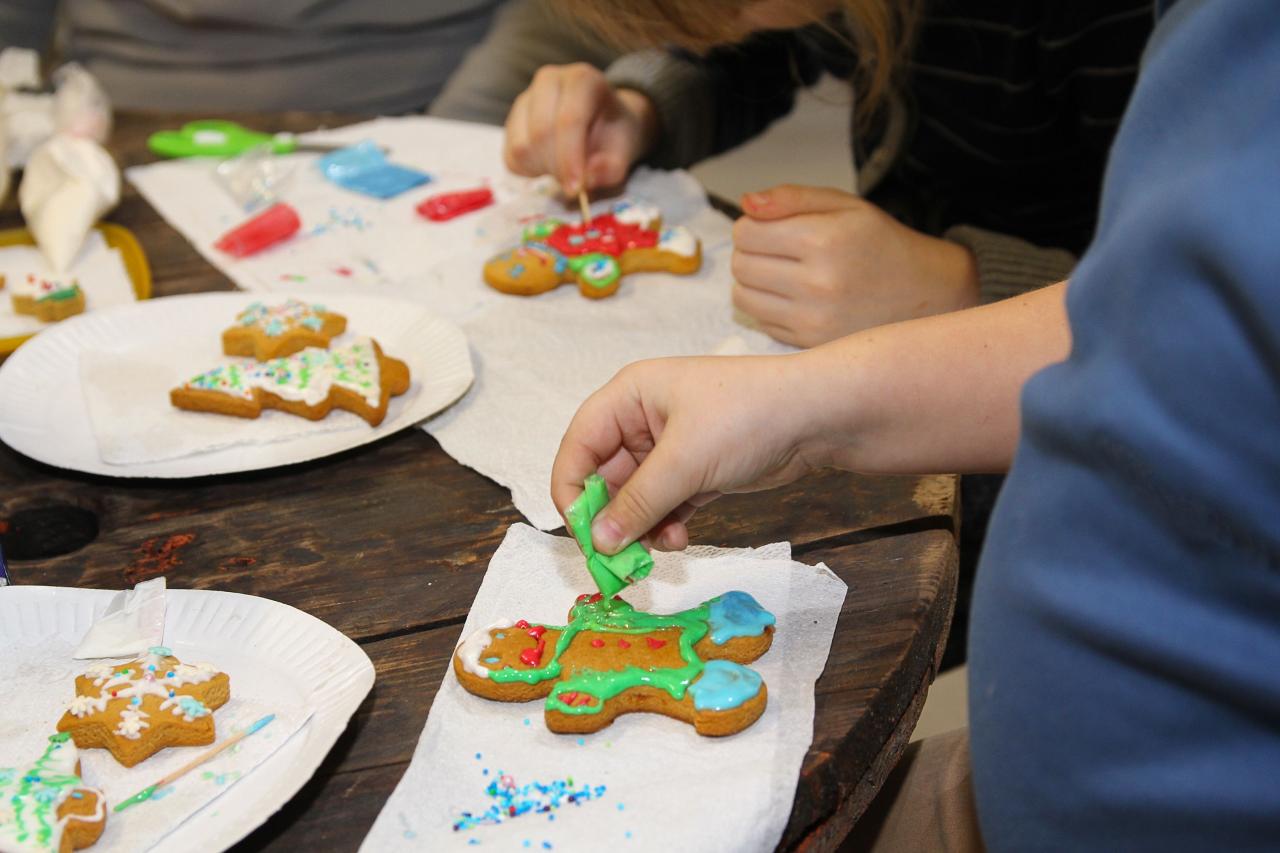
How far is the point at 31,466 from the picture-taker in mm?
1173

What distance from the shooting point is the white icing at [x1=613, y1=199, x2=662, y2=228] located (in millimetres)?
1565

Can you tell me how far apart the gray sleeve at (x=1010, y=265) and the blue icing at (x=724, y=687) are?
693 mm

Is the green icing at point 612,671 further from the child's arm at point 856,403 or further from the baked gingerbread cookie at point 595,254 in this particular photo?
the baked gingerbread cookie at point 595,254

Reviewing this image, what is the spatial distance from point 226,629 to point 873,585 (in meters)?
0.49

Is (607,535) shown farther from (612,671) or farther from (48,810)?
(48,810)

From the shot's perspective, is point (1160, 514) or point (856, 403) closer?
point (1160, 514)

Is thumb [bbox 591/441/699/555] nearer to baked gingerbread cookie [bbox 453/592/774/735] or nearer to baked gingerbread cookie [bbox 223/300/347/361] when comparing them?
baked gingerbread cookie [bbox 453/592/774/735]

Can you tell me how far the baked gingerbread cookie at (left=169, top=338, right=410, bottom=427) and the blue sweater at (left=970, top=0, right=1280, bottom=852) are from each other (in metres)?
0.68

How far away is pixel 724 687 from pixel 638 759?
0.07 metres

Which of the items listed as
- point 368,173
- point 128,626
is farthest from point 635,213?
point 128,626

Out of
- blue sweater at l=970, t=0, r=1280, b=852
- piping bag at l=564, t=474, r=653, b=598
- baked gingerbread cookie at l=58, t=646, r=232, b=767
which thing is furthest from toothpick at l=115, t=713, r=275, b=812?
blue sweater at l=970, t=0, r=1280, b=852

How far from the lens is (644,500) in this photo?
0.91 meters

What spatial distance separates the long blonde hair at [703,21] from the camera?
4.31ft

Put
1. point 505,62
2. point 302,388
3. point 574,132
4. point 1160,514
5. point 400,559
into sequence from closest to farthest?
point 1160,514 → point 400,559 → point 302,388 → point 574,132 → point 505,62
